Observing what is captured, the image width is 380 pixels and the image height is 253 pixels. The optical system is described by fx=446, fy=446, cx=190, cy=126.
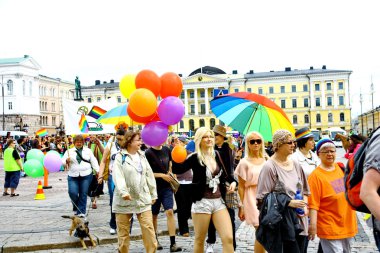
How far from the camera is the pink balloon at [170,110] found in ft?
23.5

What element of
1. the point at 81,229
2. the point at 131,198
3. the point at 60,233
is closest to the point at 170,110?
the point at 131,198

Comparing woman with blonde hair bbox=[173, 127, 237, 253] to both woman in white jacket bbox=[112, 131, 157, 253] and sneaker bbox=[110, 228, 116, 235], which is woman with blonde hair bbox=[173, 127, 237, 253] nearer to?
woman in white jacket bbox=[112, 131, 157, 253]

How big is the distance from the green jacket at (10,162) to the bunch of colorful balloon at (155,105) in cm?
766

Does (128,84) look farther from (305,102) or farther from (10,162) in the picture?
(305,102)

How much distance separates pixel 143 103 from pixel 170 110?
45 cm

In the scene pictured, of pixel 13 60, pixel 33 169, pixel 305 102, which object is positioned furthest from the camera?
pixel 13 60

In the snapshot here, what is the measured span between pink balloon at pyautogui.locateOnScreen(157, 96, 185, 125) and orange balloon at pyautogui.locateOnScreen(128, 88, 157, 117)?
0.14 metres

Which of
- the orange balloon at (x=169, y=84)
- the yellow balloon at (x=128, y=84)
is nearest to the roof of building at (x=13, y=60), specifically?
the yellow balloon at (x=128, y=84)

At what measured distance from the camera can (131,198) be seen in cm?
574

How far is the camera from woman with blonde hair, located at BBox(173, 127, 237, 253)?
539 centimetres

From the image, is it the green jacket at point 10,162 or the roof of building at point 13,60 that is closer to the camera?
the green jacket at point 10,162

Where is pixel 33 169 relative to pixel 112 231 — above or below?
above

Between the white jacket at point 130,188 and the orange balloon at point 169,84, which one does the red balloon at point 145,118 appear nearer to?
the orange balloon at point 169,84

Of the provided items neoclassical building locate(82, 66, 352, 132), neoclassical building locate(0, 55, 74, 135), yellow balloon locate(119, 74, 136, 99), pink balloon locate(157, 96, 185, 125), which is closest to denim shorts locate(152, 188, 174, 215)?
pink balloon locate(157, 96, 185, 125)
